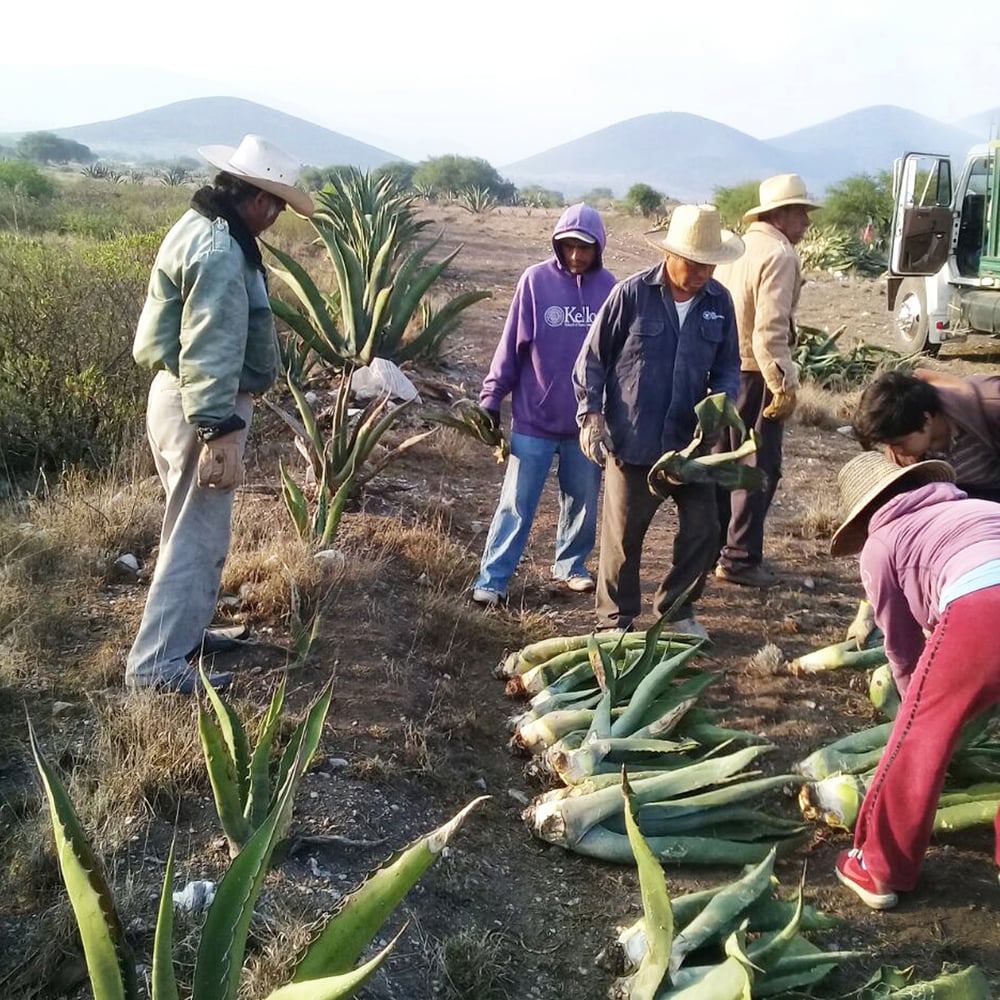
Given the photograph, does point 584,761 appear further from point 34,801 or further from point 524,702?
point 34,801

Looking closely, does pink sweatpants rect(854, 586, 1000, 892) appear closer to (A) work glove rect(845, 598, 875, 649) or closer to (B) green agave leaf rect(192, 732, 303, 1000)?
(A) work glove rect(845, 598, 875, 649)

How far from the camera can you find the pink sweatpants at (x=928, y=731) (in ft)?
7.19

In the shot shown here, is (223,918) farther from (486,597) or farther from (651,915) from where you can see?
(486,597)

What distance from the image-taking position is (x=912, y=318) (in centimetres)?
1170

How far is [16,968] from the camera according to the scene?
194 cm

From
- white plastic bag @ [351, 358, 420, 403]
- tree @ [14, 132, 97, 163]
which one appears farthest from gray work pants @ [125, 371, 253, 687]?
tree @ [14, 132, 97, 163]

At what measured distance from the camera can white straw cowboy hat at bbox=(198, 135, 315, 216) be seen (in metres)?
2.91

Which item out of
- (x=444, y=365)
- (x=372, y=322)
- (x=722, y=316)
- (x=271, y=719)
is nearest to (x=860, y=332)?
(x=444, y=365)

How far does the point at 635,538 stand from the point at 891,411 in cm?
136

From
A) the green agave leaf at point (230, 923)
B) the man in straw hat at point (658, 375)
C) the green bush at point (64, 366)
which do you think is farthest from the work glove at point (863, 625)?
the green bush at point (64, 366)

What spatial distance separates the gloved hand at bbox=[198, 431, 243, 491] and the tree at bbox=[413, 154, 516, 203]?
6816 centimetres

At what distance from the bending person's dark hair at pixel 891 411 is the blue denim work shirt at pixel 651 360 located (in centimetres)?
104

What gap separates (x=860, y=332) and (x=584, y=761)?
11.6m

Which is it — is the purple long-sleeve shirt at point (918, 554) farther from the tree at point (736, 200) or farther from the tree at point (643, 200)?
the tree at point (643, 200)
